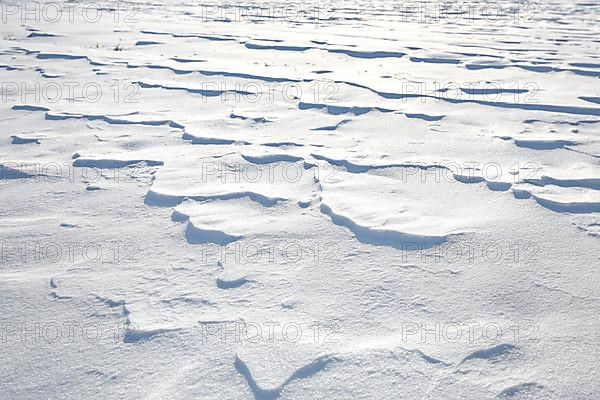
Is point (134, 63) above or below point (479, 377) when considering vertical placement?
above

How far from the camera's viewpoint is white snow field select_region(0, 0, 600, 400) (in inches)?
64.1

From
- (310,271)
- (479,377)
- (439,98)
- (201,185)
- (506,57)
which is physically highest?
(506,57)

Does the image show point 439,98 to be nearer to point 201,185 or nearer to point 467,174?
point 467,174

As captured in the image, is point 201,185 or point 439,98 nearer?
point 201,185

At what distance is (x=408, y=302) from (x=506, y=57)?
4465 millimetres

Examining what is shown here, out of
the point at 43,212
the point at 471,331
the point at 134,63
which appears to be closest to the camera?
the point at 471,331

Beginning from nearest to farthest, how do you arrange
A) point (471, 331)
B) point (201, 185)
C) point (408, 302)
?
point (471, 331), point (408, 302), point (201, 185)

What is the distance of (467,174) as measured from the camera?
2855 mm

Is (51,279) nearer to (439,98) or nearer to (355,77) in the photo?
(439,98)

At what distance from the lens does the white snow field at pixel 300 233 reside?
1627 mm

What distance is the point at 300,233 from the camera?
7.63 feet

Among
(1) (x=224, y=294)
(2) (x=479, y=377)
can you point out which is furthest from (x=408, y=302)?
(1) (x=224, y=294)

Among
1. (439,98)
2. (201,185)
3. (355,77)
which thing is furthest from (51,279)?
(355,77)

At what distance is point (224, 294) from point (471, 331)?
842mm
